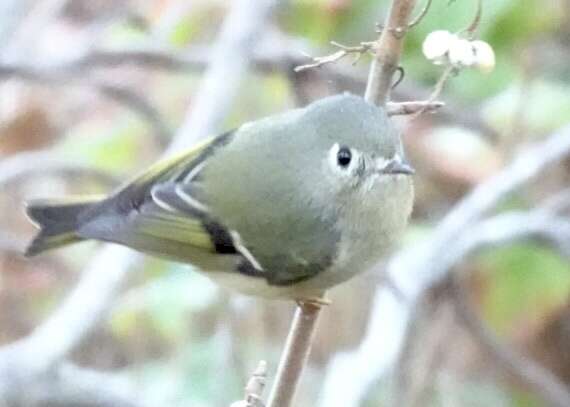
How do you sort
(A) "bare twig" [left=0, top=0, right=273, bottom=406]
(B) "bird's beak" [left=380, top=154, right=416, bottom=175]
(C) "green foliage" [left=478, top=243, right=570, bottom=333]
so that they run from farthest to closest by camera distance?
(C) "green foliage" [left=478, top=243, right=570, bottom=333]
(A) "bare twig" [left=0, top=0, right=273, bottom=406]
(B) "bird's beak" [left=380, top=154, right=416, bottom=175]

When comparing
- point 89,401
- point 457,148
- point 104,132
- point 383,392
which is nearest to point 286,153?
point 89,401

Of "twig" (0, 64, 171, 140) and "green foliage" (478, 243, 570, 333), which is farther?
"green foliage" (478, 243, 570, 333)

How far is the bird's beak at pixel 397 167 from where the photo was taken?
140cm

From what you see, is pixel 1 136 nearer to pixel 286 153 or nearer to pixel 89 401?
pixel 89 401

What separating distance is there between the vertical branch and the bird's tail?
1.87 feet

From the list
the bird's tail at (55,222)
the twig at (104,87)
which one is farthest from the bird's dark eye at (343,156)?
the twig at (104,87)

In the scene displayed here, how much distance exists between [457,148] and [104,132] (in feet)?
2.29

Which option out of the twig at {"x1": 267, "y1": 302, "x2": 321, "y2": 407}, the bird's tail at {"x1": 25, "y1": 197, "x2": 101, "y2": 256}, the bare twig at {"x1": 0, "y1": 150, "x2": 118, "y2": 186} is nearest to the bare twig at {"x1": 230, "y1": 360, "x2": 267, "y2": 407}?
the twig at {"x1": 267, "y1": 302, "x2": 321, "y2": 407}

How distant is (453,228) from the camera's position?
2.09 meters

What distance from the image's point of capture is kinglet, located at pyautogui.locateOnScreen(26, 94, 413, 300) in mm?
1444

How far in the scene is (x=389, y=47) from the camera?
1194 mm

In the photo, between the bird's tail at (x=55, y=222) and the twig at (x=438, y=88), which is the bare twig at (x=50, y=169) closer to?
the bird's tail at (x=55, y=222)

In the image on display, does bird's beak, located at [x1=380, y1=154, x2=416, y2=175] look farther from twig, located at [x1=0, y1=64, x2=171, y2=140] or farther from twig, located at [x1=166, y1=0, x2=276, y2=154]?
twig, located at [x1=0, y1=64, x2=171, y2=140]

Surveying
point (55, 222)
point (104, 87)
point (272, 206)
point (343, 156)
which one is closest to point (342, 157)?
point (343, 156)
